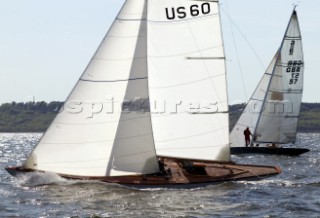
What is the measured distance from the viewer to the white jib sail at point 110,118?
90.0ft

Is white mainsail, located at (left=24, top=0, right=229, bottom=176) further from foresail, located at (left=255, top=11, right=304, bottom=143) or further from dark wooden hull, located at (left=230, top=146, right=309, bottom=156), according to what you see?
foresail, located at (left=255, top=11, right=304, bottom=143)

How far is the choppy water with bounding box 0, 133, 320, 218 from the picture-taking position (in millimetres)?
23297

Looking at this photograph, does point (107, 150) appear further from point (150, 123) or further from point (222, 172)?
point (222, 172)

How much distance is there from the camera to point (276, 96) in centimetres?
5528

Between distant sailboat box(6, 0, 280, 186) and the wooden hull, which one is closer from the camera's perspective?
the wooden hull

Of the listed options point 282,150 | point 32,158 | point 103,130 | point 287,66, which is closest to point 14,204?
point 32,158

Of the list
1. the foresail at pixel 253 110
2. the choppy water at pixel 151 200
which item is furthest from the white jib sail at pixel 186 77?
the foresail at pixel 253 110


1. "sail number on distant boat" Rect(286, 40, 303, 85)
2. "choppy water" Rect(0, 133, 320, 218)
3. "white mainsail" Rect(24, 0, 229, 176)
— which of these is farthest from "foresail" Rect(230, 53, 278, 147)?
"white mainsail" Rect(24, 0, 229, 176)

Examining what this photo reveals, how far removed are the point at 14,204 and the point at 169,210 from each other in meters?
5.45

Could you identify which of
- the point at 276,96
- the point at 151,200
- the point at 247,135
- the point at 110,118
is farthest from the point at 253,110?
the point at 151,200

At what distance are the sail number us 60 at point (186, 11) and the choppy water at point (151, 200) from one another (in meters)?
6.66

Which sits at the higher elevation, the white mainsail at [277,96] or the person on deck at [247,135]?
the white mainsail at [277,96]

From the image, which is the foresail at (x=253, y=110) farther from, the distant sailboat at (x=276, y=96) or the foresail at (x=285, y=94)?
the foresail at (x=285, y=94)

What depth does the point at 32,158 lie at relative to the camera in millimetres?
27422
